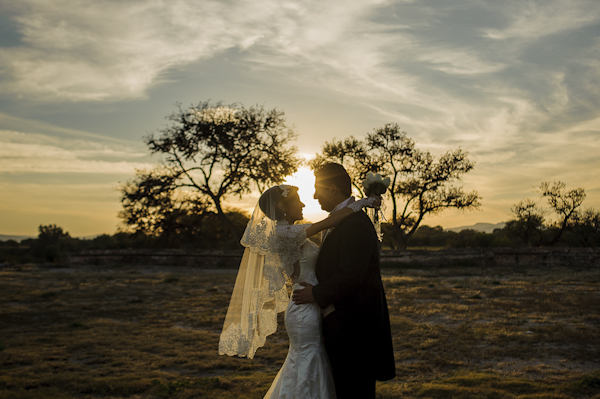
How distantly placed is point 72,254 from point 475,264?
27.1 meters

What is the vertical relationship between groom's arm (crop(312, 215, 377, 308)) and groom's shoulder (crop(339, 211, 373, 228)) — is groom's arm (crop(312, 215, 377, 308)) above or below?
below

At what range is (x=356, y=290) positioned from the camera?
10.1 feet

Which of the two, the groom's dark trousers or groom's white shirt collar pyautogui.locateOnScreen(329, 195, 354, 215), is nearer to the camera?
the groom's dark trousers

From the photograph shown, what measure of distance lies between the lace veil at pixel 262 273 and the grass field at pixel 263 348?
5.41ft

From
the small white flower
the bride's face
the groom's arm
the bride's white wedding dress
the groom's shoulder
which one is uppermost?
the small white flower

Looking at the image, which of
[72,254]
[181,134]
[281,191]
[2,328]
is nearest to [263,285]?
[281,191]

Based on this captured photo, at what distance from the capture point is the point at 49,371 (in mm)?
5910

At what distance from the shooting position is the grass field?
16.7ft

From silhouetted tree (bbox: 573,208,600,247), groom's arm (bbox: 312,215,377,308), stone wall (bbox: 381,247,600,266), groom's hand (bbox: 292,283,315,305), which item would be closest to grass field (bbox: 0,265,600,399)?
groom's hand (bbox: 292,283,315,305)

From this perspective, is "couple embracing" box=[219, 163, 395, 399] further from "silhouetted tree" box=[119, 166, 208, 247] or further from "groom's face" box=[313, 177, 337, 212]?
"silhouetted tree" box=[119, 166, 208, 247]

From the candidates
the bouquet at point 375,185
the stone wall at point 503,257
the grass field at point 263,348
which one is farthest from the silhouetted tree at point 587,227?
the bouquet at point 375,185

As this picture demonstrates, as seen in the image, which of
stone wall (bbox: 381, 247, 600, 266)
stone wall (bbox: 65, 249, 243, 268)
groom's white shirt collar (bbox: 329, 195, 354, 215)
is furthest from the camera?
stone wall (bbox: 65, 249, 243, 268)

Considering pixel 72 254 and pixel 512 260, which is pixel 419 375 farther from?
pixel 72 254

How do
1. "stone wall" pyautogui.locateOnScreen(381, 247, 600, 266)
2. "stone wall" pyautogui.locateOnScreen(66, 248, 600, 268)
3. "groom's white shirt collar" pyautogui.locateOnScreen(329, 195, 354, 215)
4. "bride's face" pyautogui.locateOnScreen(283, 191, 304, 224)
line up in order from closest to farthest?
"groom's white shirt collar" pyautogui.locateOnScreen(329, 195, 354, 215) → "bride's face" pyautogui.locateOnScreen(283, 191, 304, 224) → "stone wall" pyautogui.locateOnScreen(381, 247, 600, 266) → "stone wall" pyautogui.locateOnScreen(66, 248, 600, 268)
